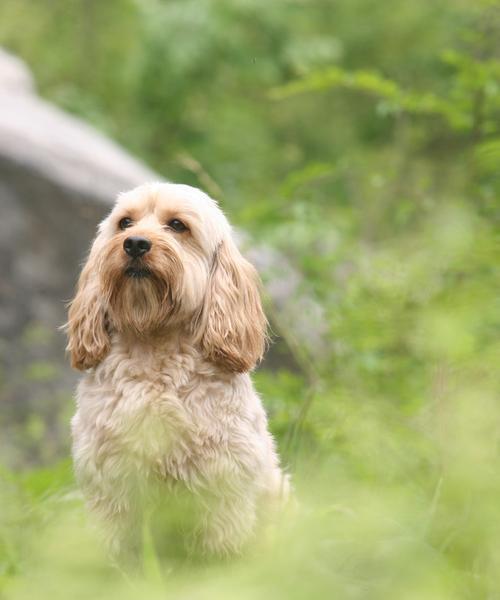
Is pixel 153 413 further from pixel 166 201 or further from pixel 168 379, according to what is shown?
pixel 166 201

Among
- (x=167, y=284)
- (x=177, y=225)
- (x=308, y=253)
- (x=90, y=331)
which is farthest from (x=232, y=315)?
(x=308, y=253)

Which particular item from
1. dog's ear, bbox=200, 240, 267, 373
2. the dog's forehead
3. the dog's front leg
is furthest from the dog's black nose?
the dog's front leg

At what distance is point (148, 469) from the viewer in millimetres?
2793

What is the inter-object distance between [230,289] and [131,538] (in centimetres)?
91

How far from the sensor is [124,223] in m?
3.08

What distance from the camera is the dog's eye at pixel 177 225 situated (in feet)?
9.98

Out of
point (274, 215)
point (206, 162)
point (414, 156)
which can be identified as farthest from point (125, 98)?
point (274, 215)

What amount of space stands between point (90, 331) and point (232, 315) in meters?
0.49

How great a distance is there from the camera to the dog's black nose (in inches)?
112

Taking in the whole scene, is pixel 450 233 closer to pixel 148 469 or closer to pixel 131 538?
pixel 148 469

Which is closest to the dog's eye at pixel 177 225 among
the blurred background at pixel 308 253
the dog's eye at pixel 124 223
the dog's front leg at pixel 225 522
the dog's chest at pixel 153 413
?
the dog's eye at pixel 124 223

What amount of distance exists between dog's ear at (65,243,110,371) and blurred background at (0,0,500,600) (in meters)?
0.57

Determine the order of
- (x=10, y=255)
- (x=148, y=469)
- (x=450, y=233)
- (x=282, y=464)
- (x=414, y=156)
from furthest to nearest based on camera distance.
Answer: (x=414, y=156) → (x=10, y=255) → (x=282, y=464) → (x=450, y=233) → (x=148, y=469)

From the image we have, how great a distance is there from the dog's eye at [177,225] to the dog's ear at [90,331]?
0.30 m
